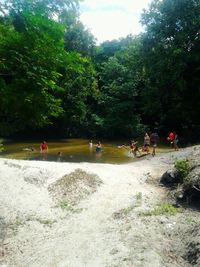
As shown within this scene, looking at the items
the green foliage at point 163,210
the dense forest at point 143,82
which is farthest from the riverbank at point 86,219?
the dense forest at point 143,82

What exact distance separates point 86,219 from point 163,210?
10.6ft

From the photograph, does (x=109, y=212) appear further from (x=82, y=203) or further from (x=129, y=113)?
(x=129, y=113)

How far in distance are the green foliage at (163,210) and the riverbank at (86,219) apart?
0.41ft

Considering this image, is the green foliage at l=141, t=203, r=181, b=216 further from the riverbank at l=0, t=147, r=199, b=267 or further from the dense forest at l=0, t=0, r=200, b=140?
the dense forest at l=0, t=0, r=200, b=140

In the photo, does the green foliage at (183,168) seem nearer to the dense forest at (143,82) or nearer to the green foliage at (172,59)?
the dense forest at (143,82)

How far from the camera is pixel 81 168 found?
2291 cm

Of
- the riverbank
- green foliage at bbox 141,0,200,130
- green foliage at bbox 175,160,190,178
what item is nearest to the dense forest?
green foliage at bbox 141,0,200,130

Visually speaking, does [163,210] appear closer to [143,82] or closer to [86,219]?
[86,219]

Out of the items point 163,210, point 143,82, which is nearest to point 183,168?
point 163,210

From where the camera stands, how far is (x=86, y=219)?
16750 millimetres

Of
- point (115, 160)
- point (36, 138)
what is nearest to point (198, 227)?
point (115, 160)

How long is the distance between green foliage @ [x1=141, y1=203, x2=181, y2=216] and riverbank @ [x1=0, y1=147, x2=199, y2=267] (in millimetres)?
126

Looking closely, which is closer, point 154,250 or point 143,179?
point 154,250

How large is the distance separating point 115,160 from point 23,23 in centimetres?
2274
